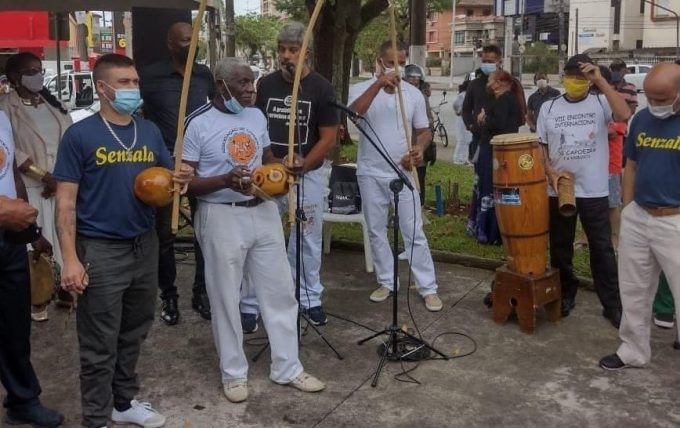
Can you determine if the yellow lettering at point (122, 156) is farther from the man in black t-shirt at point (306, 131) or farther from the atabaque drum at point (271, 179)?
the man in black t-shirt at point (306, 131)

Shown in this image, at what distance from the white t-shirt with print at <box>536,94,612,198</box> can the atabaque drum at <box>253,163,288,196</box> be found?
2.17m

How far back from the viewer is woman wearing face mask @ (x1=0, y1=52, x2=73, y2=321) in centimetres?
500

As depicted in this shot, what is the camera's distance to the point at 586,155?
4.96 meters

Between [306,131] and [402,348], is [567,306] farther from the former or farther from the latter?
[306,131]

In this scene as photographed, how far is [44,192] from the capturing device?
4746 mm

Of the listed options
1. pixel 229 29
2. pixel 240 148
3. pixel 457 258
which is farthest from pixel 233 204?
pixel 229 29

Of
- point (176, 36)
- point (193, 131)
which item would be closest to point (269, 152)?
point (193, 131)

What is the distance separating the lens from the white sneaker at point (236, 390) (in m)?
3.99

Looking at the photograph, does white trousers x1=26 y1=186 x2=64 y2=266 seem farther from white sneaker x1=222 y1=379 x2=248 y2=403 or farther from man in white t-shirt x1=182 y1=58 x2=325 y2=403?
→ white sneaker x1=222 y1=379 x2=248 y2=403

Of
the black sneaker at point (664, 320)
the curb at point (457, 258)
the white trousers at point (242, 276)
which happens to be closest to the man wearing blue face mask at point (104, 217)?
the white trousers at point (242, 276)

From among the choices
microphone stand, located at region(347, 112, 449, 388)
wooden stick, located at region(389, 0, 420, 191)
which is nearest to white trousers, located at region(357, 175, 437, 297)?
wooden stick, located at region(389, 0, 420, 191)

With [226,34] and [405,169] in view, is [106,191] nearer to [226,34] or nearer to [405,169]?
[405,169]

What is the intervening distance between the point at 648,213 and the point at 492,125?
2902 millimetres

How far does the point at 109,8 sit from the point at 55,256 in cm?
256
